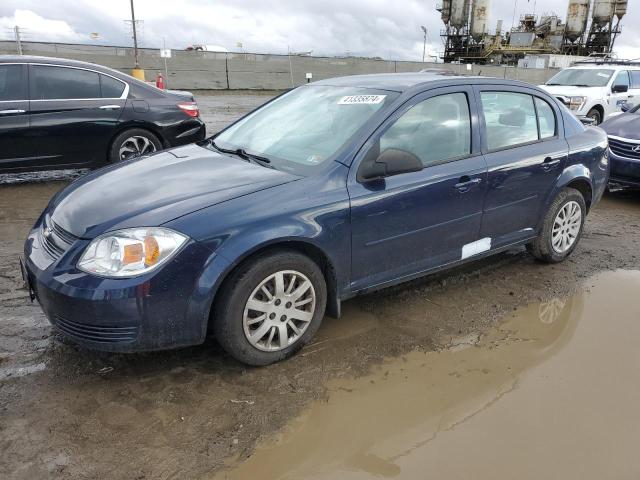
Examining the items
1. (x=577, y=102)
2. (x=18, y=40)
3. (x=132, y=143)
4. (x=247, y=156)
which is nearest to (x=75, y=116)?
(x=132, y=143)

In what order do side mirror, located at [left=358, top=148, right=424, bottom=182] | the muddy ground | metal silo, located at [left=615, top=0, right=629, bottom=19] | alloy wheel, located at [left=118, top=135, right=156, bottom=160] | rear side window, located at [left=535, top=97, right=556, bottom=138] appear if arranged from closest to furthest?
the muddy ground
side mirror, located at [left=358, top=148, right=424, bottom=182]
rear side window, located at [left=535, top=97, right=556, bottom=138]
alloy wheel, located at [left=118, top=135, right=156, bottom=160]
metal silo, located at [left=615, top=0, right=629, bottom=19]

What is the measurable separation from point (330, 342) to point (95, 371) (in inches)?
54.3

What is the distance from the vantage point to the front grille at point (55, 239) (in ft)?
9.43

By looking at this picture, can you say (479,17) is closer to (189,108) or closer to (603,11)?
(603,11)

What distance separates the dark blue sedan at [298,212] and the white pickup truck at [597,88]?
909 cm

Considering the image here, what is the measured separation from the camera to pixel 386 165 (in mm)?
3258

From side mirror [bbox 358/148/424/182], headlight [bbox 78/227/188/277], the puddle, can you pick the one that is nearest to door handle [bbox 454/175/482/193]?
side mirror [bbox 358/148/424/182]

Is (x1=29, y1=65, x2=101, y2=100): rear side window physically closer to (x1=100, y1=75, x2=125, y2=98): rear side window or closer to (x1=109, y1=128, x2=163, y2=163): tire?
(x1=100, y1=75, x2=125, y2=98): rear side window

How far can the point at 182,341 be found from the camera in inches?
112

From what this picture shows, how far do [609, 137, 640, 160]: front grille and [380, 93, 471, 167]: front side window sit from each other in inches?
176

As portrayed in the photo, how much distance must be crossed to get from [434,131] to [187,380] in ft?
7.40

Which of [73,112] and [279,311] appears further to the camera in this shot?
[73,112]

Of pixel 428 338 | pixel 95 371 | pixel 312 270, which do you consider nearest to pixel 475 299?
pixel 428 338

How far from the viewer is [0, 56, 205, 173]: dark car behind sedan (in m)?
6.38
